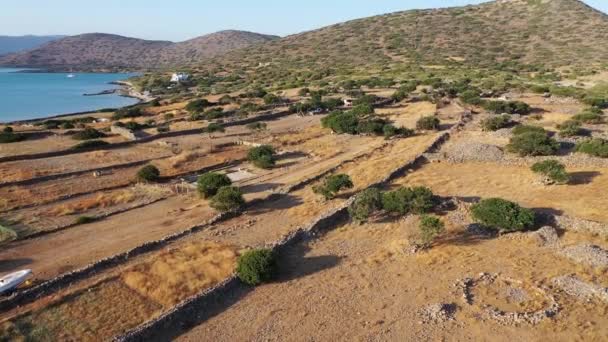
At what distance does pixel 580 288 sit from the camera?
14.7 metres

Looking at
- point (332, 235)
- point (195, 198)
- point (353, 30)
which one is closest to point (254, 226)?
point (332, 235)

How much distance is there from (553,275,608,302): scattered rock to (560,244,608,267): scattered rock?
129 cm

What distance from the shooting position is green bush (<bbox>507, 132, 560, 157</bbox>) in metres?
28.6

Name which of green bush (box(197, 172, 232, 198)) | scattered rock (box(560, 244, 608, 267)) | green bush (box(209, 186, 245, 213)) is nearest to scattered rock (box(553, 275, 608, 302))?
scattered rock (box(560, 244, 608, 267))

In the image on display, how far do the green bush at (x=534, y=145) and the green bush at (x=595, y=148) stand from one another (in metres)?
1.36

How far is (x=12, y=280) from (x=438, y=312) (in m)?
12.8

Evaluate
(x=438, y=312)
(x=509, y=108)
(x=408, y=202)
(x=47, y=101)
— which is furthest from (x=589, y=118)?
(x=47, y=101)

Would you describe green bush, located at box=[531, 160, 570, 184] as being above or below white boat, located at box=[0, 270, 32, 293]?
above

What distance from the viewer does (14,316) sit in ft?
47.8

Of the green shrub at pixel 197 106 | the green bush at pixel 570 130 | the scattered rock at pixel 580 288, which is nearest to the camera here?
the scattered rock at pixel 580 288

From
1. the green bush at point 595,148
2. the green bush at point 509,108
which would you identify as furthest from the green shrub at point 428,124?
the green bush at point 595,148

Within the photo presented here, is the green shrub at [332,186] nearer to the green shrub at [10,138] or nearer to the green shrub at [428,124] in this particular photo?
the green shrub at [428,124]

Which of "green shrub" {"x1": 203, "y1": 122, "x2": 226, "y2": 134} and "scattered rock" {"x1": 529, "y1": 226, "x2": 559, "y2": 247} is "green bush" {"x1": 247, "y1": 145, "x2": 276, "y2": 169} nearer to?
"green shrub" {"x1": 203, "y1": 122, "x2": 226, "y2": 134}

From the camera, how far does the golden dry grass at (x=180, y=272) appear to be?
52.0 feet
